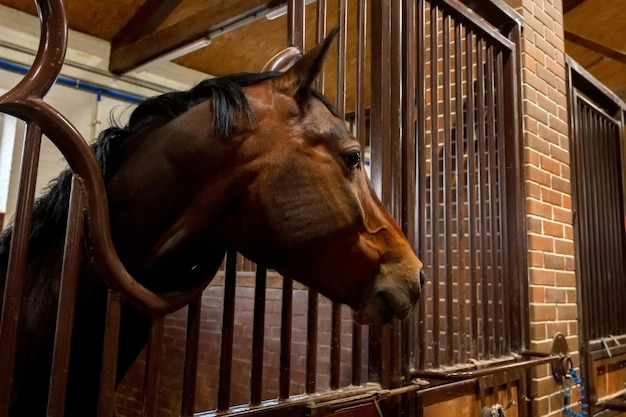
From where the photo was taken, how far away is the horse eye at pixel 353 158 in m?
0.98

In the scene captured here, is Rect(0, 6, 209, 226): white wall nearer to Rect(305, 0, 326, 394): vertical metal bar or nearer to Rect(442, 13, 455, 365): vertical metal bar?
Rect(442, 13, 455, 365): vertical metal bar

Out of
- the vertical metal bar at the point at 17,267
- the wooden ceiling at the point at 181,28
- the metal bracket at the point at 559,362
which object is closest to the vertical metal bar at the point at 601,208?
the metal bracket at the point at 559,362

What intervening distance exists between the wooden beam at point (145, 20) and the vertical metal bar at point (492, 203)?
3447 millimetres

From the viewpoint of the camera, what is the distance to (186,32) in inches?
171

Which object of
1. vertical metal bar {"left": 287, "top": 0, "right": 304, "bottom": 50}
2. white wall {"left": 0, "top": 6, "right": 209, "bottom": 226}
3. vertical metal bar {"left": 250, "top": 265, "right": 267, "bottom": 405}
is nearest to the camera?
vertical metal bar {"left": 250, "top": 265, "right": 267, "bottom": 405}

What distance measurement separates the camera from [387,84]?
5.16ft

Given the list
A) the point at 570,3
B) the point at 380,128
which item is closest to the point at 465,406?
the point at 380,128

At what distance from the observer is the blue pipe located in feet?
13.8

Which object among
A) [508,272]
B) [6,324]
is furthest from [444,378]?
[6,324]

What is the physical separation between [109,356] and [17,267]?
0.66ft

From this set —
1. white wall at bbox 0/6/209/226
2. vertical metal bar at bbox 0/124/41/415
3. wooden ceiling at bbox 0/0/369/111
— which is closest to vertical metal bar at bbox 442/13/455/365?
vertical metal bar at bbox 0/124/41/415

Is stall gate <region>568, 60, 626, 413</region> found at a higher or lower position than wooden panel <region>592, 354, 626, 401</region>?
higher

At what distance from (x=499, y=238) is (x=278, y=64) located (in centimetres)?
124

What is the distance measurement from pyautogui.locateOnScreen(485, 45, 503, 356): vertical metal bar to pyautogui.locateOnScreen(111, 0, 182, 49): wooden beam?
3.45 metres
